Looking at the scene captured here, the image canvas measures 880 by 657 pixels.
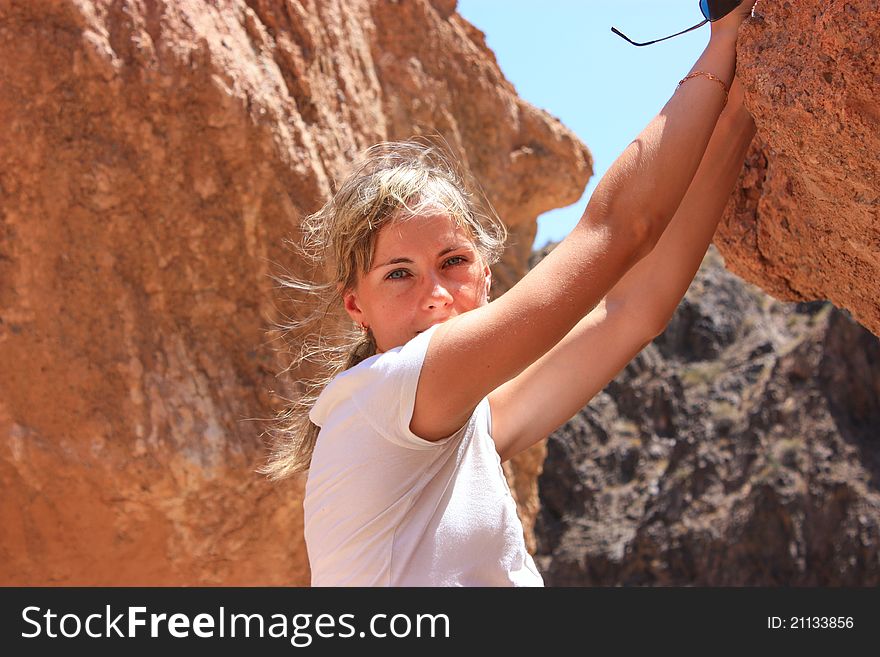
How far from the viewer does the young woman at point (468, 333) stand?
4.71 ft

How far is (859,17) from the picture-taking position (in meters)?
1.47

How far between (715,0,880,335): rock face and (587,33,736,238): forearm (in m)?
0.11

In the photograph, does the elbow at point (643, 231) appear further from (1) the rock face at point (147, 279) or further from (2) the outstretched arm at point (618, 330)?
(1) the rock face at point (147, 279)

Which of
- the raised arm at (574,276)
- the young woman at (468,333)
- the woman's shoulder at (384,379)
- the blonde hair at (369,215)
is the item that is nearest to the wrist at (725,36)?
the young woman at (468,333)

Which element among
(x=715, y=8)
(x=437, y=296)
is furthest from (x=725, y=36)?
(x=437, y=296)

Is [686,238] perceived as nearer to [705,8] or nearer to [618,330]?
[618,330]

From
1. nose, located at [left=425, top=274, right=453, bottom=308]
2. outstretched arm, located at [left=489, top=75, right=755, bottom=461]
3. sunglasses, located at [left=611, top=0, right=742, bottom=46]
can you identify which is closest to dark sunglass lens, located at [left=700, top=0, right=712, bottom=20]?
sunglasses, located at [left=611, top=0, right=742, bottom=46]

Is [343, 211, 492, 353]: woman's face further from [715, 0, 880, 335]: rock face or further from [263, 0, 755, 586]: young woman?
[715, 0, 880, 335]: rock face

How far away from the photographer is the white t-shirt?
1462 mm

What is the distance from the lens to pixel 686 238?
1.80 m

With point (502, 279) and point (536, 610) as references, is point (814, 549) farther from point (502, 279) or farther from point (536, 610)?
point (536, 610)

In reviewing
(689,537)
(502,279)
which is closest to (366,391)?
(502,279)

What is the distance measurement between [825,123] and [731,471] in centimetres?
786

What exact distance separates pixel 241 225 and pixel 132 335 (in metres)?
0.50
